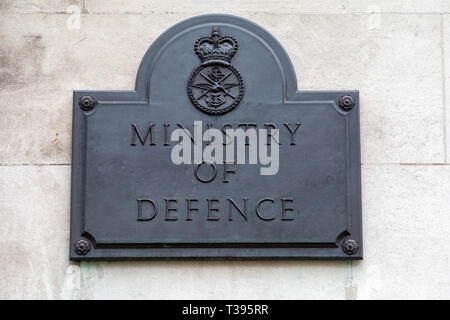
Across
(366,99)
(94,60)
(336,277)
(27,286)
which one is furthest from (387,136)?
(27,286)

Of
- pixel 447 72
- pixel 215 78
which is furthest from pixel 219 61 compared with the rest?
pixel 447 72

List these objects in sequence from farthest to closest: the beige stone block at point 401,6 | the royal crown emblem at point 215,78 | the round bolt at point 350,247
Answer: the beige stone block at point 401,6, the royal crown emblem at point 215,78, the round bolt at point 350,247

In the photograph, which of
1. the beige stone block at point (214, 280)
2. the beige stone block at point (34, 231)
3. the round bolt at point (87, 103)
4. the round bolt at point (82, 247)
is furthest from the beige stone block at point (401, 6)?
the round bolt at point (82, 247)

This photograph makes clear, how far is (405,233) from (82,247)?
8.33 ft

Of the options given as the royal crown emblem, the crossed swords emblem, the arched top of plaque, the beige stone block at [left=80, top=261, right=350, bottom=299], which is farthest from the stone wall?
the crossed swords emblem

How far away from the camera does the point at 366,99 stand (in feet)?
19.3

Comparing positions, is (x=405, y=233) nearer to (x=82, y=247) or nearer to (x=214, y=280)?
(x=214, y=280)

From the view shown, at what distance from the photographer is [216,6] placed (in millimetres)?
6004

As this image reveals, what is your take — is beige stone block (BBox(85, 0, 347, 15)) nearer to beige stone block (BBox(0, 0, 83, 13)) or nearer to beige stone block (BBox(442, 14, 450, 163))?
beige stone block (BBox(0, 0, 83, 13))

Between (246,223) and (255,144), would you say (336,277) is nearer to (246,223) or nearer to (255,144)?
(246,223)

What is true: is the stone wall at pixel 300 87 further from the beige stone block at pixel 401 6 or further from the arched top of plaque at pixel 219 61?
the arched top of plaque at pixel 219 61

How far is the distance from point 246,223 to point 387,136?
1.34 m

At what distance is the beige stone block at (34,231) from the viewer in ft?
18.7

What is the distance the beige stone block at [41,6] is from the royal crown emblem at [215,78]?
110cm
